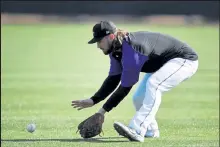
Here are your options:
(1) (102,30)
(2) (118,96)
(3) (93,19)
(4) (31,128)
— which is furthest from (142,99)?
(3) (93,19)

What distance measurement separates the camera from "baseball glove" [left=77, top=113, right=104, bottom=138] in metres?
9.28

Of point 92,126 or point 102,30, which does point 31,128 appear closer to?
point 92,126

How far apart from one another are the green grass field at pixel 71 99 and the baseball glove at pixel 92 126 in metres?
0.12

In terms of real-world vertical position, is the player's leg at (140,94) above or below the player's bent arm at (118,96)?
below

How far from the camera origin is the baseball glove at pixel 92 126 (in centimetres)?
928

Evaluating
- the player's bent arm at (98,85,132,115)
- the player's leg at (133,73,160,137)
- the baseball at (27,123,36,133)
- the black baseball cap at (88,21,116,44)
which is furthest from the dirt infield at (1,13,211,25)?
the black baseball cap at (88,21,116,44)

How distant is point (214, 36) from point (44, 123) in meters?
28.9

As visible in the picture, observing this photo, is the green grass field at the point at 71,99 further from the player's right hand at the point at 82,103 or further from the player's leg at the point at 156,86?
the player's right hand at the point at 82,103

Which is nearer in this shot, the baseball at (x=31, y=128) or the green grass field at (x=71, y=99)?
the green grass field at (x=71, y=99)

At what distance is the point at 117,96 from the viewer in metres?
9.14

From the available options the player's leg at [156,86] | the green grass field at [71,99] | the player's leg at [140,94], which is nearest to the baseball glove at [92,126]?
the green grass field at [71,99]

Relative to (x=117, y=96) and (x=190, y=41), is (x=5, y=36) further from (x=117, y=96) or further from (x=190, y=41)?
(x=117, y=96)

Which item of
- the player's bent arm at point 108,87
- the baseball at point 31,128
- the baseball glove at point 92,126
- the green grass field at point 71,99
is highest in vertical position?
the player's bent arm at point 108,87

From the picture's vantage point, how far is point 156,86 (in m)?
9.07
